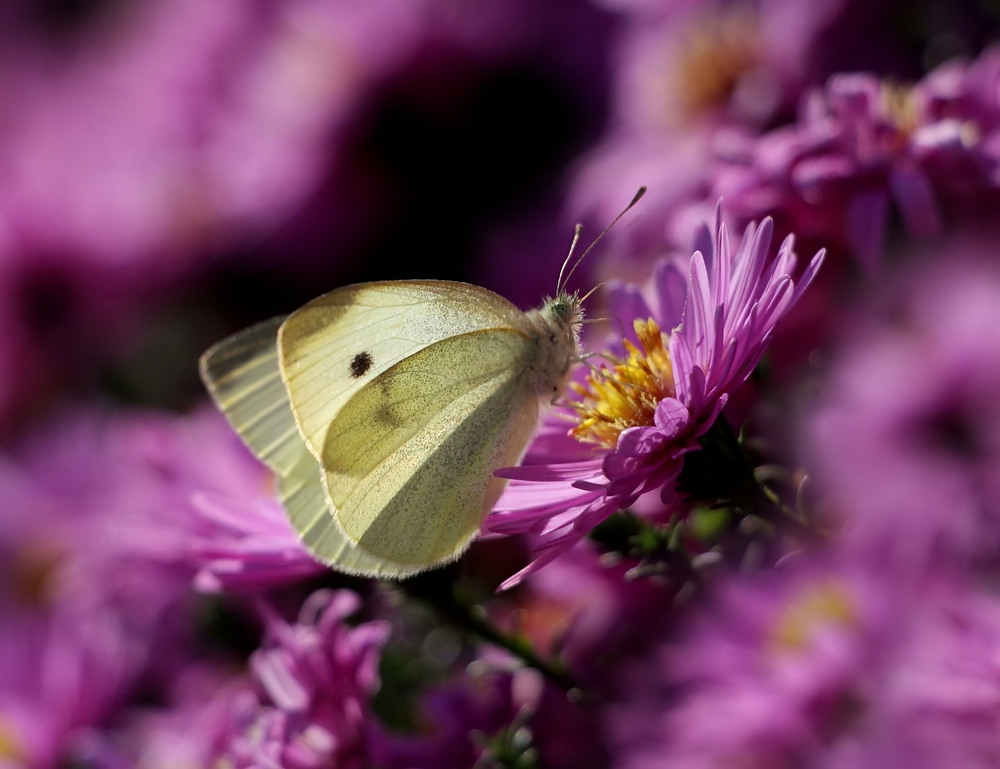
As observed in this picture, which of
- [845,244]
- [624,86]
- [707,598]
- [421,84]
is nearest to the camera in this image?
[707,598]

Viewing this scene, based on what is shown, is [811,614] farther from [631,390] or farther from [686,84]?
[686,84]

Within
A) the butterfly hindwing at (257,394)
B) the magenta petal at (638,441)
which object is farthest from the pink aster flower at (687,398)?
the butterfly hindwing at (257,394)

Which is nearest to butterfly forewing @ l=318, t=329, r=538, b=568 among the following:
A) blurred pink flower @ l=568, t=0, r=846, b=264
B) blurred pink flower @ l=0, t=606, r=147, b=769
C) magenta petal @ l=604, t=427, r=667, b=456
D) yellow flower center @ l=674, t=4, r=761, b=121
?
magenta petal @ l=604, t=427, r=667, b=456

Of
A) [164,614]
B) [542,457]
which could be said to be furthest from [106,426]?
[542,457]

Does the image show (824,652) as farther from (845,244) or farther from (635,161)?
(635,161)

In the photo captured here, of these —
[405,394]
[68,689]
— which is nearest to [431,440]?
[405,394]

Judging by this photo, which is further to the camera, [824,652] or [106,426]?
[106,426]

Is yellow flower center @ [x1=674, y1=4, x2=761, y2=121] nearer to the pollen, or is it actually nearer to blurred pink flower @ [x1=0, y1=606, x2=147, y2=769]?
the pollen
